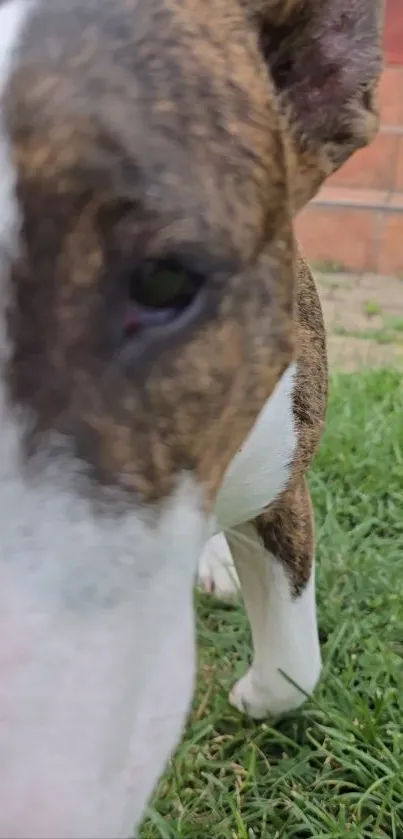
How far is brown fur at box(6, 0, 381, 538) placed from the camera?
32.0 inches

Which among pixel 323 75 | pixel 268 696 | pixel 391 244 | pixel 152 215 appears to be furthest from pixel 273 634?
pixel 391 244

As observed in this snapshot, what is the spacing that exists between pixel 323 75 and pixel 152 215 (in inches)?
18.0

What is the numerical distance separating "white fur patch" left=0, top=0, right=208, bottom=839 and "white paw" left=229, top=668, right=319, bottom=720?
0.71m

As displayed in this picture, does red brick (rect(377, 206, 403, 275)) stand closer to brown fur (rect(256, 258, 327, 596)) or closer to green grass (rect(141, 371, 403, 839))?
green grass (rect(141, 371, 403, 839))

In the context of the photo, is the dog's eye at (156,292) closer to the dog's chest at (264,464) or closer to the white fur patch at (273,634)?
the dog's chest at (264,464)

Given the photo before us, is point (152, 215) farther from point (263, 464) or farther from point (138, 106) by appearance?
point (263, 464)

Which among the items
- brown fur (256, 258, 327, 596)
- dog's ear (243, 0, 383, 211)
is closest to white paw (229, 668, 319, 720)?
brown fur (256, 258, 327, 596)

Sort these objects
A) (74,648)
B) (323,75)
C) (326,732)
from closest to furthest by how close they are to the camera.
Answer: (74,648), (323,75), (326,732)

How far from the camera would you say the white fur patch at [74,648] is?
2.47 ft

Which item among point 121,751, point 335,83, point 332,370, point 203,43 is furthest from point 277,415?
point 332,370

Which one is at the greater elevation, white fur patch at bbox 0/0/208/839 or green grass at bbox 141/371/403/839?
white fur patch at bbox 0/0/208/839

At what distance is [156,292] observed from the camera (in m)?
0.87

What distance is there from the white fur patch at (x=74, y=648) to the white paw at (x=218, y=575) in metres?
1.05

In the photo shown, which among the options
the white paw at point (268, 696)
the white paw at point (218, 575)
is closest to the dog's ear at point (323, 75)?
the white paw at point (268, 696)
